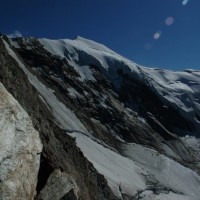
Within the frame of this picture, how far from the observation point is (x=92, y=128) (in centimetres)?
7219

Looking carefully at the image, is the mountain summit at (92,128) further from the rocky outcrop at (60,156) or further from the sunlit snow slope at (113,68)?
the sunlit snow slope at (113,68)

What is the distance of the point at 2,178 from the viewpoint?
12.2 m

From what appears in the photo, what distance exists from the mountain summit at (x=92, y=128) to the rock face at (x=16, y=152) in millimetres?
35

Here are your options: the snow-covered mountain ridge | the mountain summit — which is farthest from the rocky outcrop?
the snow-covered mountain ridge

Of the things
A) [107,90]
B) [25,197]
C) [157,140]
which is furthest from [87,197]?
[107,90]

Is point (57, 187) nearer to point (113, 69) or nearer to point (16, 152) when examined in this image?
point (16, 152)

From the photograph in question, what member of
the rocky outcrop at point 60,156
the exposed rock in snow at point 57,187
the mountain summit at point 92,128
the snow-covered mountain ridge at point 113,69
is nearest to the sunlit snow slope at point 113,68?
the snow-covered mountain ridge at point 113,69

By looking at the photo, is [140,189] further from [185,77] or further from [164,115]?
[185,77]

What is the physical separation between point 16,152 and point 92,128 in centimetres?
5905

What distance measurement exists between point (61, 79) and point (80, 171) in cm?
6545

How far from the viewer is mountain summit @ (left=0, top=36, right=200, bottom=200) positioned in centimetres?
1553

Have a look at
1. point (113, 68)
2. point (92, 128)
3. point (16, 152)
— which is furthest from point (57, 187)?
point (113, 68)

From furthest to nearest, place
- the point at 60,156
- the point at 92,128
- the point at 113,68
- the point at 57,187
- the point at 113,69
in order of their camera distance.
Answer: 1. the point at 113,68
2. the point at 113,69
3. the point at 92,128
4. the point at 60,156
5. the point at 57,187

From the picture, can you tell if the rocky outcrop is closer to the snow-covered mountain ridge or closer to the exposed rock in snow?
the exposed rock in snow
